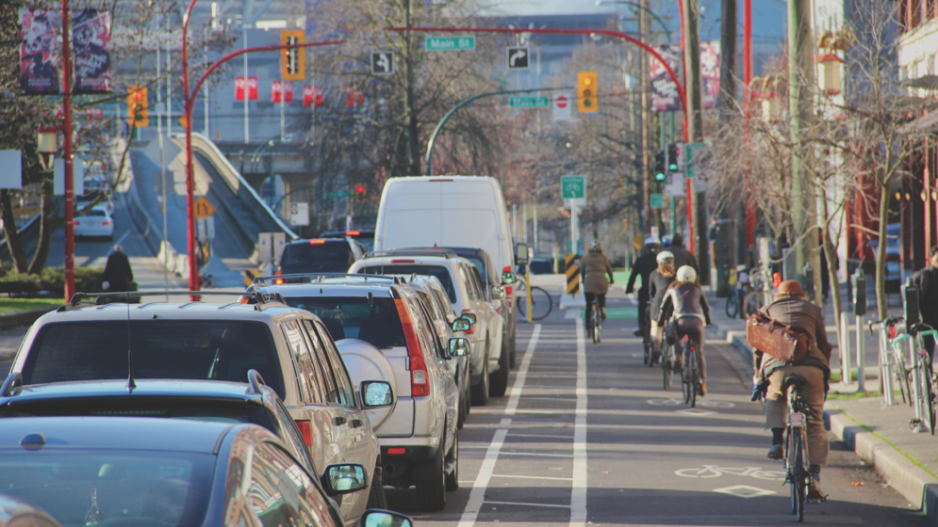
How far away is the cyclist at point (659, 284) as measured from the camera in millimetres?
15672

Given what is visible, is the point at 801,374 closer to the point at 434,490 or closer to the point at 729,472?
the point at 729,472

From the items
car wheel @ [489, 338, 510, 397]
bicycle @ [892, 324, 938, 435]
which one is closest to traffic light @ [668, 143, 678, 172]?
car wheel @ [489, 338, 510, 397]

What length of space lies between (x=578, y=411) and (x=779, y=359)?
16.3ft

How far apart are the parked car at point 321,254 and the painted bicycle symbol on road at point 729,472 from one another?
1082cm

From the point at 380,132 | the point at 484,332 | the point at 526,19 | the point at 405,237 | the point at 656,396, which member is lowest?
the point at 656,396

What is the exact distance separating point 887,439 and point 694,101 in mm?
19702

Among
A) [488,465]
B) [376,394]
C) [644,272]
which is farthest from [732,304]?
[376,394]

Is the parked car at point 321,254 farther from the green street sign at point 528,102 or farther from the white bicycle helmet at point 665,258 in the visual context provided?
the green street sign at point 528,102

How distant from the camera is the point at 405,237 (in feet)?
60.7

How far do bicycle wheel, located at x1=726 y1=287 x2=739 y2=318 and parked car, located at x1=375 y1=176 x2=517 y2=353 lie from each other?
30.0 ft

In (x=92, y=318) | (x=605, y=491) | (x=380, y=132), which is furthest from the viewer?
(x=380, y=132)

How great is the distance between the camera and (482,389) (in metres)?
14.1

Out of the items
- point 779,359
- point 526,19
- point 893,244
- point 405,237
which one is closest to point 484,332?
point 405,237

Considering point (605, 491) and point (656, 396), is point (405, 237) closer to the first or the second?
point (656, 396)
